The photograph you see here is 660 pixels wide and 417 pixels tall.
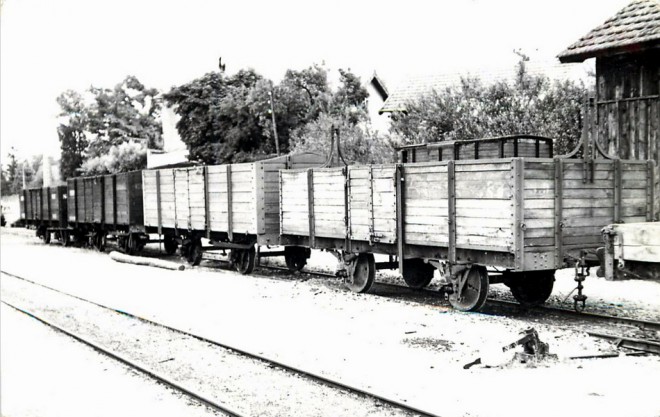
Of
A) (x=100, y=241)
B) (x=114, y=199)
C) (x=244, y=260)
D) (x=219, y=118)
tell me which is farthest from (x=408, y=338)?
(x=219, y=118)

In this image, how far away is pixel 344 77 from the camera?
41344 mm

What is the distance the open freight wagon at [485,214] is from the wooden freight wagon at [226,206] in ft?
9.13

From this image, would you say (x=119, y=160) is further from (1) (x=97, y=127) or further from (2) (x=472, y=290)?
(2) (x=472, y=290)

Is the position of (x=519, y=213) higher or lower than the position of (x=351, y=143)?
lower

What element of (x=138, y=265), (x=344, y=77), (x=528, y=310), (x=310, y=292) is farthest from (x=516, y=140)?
(x=344, y=77)

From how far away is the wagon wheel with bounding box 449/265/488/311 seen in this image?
33.6 feet

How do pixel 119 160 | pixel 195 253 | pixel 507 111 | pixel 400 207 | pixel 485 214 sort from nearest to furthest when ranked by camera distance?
pixel 485 214, pixel 400 207, pixel 195 253, pixel 507 111, pixel 119 160

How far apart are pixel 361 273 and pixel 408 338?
411cm

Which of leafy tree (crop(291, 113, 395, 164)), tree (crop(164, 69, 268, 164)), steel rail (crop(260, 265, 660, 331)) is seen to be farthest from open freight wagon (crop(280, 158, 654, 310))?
tree (crop(164, 69, 268, 164))

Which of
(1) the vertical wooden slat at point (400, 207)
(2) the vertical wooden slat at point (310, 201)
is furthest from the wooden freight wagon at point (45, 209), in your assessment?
(1) the vertical wooden slat at point (400, 207)

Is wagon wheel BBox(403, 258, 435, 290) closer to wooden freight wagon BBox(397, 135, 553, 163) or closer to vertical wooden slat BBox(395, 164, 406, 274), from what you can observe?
vertical wooden slat BBox(395, 164, 406, 274)

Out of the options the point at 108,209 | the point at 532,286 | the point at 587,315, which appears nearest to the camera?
the point at 587,315

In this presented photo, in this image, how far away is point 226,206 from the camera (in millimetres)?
16328

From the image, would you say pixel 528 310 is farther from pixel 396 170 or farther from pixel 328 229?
pixel 328 229
